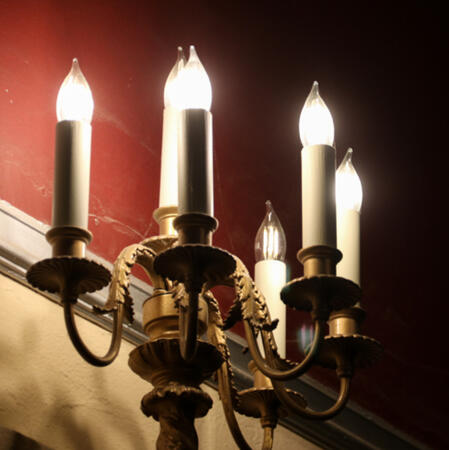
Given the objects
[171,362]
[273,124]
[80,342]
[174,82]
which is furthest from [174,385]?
[273,124]

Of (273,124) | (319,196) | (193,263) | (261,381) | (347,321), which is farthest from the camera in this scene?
(273,124)

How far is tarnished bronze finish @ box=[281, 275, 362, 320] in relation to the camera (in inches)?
41.4

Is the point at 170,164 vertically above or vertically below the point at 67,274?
above

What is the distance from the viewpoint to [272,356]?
119 centimetres

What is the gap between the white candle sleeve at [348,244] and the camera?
120cm

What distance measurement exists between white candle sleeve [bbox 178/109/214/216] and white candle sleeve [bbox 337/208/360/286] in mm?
260

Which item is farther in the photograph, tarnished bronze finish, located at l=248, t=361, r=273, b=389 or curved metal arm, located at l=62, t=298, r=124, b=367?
tarnished bronze finish, located at l=248, t=361, r=273, b=389

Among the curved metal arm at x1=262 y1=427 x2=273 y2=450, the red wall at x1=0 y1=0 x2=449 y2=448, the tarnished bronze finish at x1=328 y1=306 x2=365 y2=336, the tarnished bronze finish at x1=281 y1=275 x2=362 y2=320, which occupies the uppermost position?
the red wall at x1=0 y1=0 x2=449 y2=448

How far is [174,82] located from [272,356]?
0.37 metres

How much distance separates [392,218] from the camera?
6.89 ft

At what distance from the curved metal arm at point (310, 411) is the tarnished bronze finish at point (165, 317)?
122 mm

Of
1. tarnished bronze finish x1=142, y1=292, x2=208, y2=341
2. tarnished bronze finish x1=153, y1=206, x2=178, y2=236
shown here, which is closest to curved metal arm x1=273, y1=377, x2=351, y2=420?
tarnished bronze finish x1=142, y1=292, x2=208, y2=341

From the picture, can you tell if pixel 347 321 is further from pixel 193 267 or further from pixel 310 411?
pixel 193 267

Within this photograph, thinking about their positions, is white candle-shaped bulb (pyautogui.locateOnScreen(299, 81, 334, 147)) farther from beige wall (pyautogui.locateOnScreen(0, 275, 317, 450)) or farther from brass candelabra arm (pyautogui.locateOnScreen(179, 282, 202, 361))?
beige wall (pyautogui.locateOnScreen(0, 275, 317, 450))
